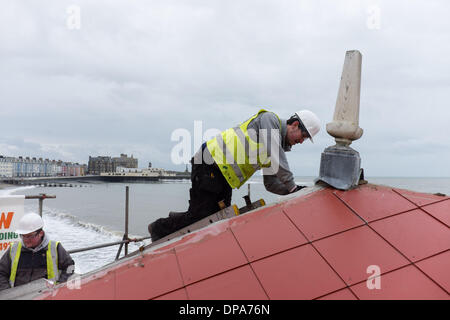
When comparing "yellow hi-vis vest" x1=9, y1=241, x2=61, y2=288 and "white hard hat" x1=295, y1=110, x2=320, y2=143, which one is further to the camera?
"yellow hi-vis vest" x1=9, y1=241, x2=61, y2=288

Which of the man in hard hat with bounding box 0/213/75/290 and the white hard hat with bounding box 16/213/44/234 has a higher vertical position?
the white hard hat with bounding box 16/213/44/234

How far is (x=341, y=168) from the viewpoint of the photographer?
11.9ft

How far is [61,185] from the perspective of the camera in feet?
436

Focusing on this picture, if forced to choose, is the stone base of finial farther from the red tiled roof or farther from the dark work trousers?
the dark work trousers

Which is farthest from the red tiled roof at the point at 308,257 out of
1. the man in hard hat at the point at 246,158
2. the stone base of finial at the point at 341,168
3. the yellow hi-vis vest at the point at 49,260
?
the yellow hi-vis vest at the point at 49,260

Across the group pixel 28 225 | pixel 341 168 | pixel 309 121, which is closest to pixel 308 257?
pixel 341 168

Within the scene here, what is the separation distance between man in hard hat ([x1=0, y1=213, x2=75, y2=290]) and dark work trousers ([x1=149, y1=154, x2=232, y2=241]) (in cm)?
185

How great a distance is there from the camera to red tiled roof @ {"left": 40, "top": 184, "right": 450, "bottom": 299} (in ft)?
8.29

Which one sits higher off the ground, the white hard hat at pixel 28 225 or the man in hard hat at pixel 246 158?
the man in hard hat at pixel 246 158

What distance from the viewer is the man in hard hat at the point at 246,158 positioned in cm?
400

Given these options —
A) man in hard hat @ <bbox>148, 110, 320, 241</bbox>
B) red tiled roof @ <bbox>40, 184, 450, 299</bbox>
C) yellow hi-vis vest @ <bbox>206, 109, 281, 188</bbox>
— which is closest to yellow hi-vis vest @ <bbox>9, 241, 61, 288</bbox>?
man in hard hat @ <bbox>148, 110, 320, 241</bbox>

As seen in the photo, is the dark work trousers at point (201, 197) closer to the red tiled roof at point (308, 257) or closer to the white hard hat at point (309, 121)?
the red tiled roof at point (308, 257)

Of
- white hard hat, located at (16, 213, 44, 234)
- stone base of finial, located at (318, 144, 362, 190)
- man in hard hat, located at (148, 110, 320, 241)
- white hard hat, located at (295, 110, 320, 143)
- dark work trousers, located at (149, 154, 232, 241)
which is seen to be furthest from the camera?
white hard hat, located at (16, 213, 44, 234)
